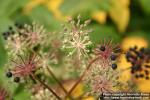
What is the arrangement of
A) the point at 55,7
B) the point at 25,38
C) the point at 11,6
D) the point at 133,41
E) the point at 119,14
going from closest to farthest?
the point at 25,38 < the point at 11,6 < the point at 55,7 < the point at 119,14 < the point at 133,41

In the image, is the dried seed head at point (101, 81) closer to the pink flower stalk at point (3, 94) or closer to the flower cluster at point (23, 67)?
the flower cluster at point (23, 67)

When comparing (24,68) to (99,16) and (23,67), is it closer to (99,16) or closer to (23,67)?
(23,67)

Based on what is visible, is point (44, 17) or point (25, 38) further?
point (44, 17)

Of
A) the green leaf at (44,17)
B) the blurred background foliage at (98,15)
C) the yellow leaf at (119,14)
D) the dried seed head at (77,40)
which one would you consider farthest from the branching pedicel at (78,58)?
the yellow leaf at (119,14)

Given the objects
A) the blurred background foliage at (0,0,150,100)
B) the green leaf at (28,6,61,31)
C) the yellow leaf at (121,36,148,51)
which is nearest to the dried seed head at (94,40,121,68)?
the blurred background foliage at (0,0,150,100)

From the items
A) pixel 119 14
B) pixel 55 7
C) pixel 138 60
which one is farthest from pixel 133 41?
pixel 138 60

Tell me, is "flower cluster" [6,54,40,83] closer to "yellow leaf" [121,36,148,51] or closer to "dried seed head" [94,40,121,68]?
"dried seed head" [94,40,121,68]

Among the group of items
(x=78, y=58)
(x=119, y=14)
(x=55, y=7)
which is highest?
(x=78, y=58)
